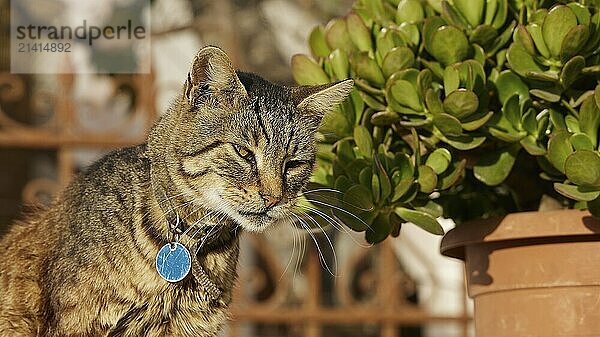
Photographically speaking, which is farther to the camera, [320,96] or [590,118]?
[320,96]

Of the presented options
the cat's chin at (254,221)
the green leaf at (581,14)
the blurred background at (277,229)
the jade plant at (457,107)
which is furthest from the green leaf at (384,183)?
the blurred background at (277,229)

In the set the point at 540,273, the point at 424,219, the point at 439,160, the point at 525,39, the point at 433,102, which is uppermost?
the point at 525,39

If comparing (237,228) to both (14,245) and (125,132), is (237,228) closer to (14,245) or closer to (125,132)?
(14,245)

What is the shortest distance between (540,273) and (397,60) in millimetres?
471

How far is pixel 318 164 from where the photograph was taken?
74.9 inches

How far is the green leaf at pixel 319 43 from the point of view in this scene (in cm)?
196

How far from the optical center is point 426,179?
65.5 inches

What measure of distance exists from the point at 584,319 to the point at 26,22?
318 centimetres

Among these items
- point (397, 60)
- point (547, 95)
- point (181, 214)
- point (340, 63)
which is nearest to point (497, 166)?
point (547, 95)

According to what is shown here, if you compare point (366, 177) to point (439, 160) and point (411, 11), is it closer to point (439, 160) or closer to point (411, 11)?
point (439, 160)

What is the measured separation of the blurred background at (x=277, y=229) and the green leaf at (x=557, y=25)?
1.88 m

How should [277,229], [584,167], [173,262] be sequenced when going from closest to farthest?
[584,167], [173,262], [277,229]

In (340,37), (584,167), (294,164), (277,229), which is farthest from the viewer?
(277,229)

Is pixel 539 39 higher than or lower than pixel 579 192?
higher
